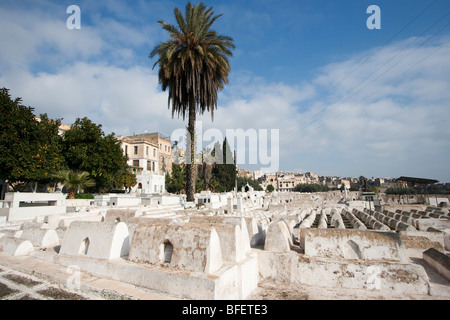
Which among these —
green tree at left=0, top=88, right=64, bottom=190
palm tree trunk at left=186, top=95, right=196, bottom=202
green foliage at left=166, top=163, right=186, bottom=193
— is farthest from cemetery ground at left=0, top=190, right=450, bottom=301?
green foliage at left=166, top=163, right=186, bottom=193

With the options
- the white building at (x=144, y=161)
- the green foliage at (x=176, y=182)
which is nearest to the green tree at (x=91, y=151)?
the white building at (x=144, y=161)

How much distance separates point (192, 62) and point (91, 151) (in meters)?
13.9

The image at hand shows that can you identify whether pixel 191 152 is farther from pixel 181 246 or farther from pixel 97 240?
Answer: pixel 181 246

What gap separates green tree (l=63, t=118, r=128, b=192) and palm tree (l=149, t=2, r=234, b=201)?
35.8ft

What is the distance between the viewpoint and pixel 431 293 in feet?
9.64

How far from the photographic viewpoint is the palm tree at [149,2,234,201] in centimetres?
1368

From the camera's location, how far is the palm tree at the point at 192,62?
44.9 feet

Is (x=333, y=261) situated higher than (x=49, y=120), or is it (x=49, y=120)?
(x=49, y=120)

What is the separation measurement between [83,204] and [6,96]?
8.15 metres

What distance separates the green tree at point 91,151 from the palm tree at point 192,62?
10906mm

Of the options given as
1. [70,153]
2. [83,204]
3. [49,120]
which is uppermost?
[49,120]
